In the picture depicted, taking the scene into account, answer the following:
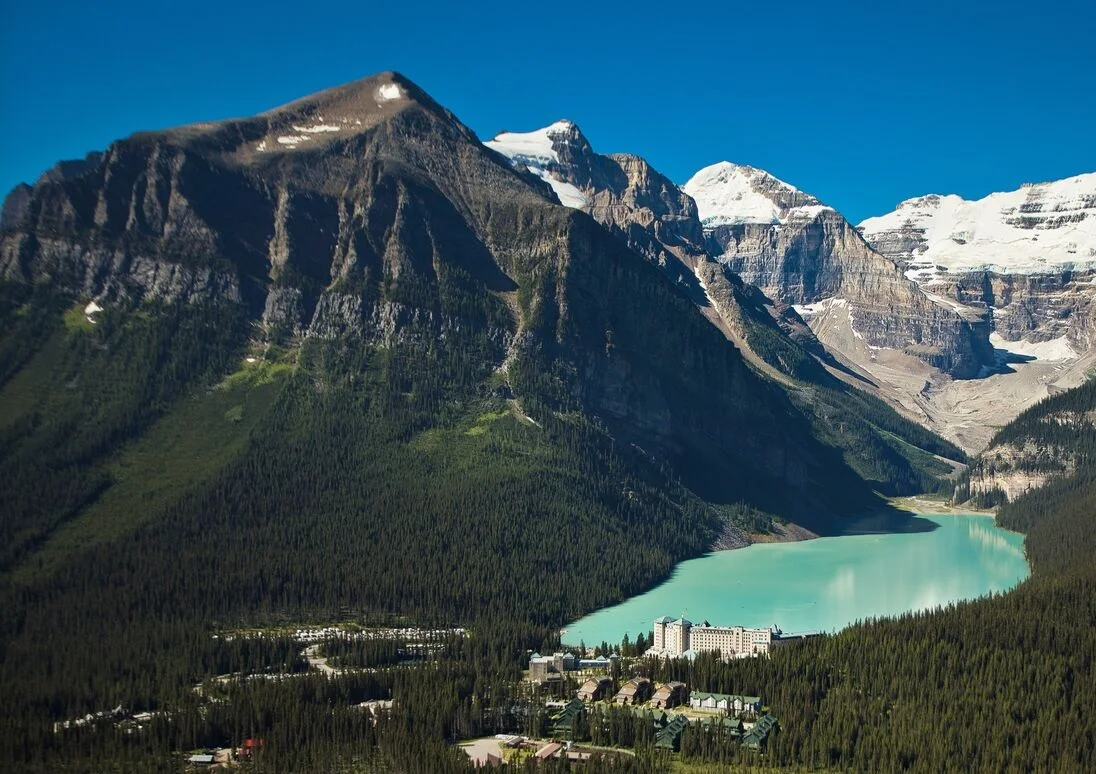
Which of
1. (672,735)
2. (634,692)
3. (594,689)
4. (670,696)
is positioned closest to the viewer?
(672,735)

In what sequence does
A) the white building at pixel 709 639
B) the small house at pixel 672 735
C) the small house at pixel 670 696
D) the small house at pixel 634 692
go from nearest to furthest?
the small house at pixel 672 735
the small house at pixel 670 696
the small house at pixel 634 692
the white building at pixel 709 639

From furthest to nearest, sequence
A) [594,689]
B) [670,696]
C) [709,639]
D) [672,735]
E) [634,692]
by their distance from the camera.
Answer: [709,639] < [594,689] < [634,692] < [670,696] < [672,735]

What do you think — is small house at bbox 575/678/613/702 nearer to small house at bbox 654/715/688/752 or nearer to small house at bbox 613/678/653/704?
small house at bbox 613/678/653/704

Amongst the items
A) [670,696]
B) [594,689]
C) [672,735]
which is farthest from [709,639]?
[672,735]

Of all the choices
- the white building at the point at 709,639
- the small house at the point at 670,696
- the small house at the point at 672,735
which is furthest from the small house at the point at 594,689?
the white building at the point at 709,639

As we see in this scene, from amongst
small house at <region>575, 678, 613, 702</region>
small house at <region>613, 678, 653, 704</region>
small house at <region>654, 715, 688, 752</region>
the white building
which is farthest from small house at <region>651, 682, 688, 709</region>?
the white building

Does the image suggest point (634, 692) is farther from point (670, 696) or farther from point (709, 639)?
point (709, 639)

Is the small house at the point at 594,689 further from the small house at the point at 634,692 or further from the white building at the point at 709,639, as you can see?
the white building at the point at 709,639

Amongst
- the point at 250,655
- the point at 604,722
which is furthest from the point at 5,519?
the point at 604,722

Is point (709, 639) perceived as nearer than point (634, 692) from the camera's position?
No
